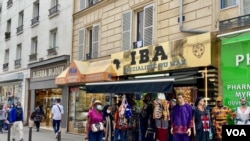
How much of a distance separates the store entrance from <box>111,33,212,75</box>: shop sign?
289 inches

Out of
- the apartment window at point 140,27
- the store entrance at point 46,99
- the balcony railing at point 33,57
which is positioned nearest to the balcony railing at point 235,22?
the apartment window at point 140,27

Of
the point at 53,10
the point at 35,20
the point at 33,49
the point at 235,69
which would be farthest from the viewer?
the point at 33,49

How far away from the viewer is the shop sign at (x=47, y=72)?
2161 cm

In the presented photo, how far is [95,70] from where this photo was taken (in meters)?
17.1

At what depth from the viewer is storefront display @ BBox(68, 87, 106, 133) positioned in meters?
19.1

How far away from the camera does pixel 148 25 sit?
603 inches

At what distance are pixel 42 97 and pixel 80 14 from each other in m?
6.92

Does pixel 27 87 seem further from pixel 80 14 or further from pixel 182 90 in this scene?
pixel 182 90

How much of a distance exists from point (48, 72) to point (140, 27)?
8.70m

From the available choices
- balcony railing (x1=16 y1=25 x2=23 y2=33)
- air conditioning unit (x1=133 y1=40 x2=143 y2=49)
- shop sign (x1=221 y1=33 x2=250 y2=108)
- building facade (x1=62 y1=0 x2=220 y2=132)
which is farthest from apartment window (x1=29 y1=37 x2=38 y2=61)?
shop sign (x1=221 y1=33 x2=250 y2=108)

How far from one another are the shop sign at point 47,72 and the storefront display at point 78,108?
1.77 m

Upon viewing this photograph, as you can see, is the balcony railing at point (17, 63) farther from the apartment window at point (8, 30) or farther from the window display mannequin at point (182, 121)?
the window display mannequin at point (182, 121)

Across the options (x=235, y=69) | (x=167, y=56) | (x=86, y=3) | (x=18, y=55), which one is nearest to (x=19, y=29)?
(x=18, y=55)

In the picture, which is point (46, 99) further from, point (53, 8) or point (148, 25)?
point (148, 25)
